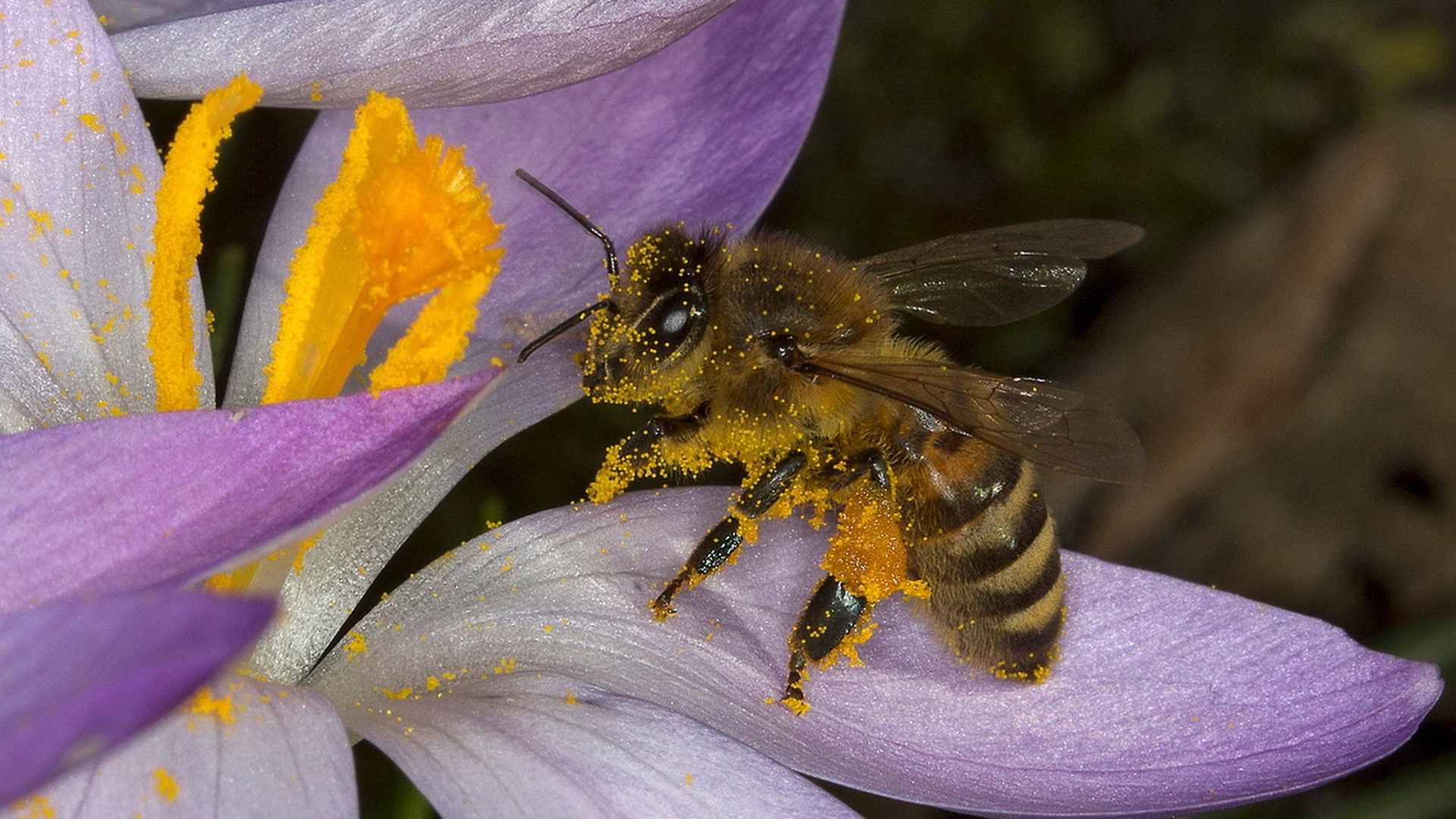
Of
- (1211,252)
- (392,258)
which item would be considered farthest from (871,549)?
(1211,252)

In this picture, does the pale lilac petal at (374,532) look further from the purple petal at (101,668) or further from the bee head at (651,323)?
the purple petal at (101,668)

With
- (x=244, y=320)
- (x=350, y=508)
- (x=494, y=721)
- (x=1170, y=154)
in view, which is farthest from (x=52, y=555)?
(x=1170, y=154)

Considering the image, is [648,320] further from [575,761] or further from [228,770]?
[228,770]

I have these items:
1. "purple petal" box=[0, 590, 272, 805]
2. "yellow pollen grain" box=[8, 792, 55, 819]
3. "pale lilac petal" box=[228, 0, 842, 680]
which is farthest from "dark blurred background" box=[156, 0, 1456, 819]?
"purple petal" box=[0, 590, 272, 805]

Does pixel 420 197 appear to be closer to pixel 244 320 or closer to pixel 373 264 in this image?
pixel 373 264

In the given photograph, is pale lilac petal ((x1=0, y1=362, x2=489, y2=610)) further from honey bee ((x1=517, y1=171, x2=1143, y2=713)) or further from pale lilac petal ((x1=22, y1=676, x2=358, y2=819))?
honey bee ((x1=517, y1=171, x2=1143, y2=713))

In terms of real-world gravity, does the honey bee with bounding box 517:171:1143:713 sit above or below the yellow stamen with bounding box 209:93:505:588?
below
